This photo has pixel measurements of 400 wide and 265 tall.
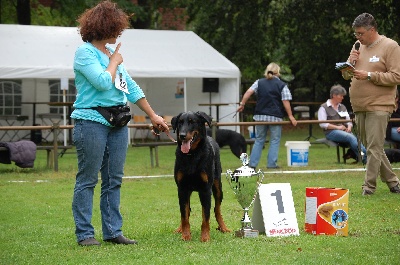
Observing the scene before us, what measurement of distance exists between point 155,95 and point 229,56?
3.63m

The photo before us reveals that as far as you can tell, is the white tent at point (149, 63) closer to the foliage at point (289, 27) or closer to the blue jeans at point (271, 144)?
the foliage at point (289, 27)

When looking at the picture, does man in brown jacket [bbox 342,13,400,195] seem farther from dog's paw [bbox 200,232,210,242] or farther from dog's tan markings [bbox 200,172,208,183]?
dog's paw [bbox 200,232,210,242]

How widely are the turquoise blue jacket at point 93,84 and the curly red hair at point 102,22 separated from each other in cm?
10

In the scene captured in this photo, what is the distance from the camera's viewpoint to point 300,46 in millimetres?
26609

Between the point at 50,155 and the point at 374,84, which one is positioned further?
the point at 50,155

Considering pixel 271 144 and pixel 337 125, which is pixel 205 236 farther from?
pixel 337 125

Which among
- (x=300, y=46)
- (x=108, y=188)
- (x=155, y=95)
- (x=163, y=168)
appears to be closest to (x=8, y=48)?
(x=155, y=95)

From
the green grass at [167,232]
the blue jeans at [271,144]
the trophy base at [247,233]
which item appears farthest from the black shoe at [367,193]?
the blue jeans at [271,144]

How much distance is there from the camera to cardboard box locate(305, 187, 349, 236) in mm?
6891

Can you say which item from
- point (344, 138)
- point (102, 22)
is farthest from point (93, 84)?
point (344, 138)

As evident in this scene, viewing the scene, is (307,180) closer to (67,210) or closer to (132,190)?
(132,190)

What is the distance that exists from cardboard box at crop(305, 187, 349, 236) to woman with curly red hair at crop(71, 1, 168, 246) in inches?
54.4

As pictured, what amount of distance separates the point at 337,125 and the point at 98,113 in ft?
32.2

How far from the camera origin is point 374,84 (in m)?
9.55
